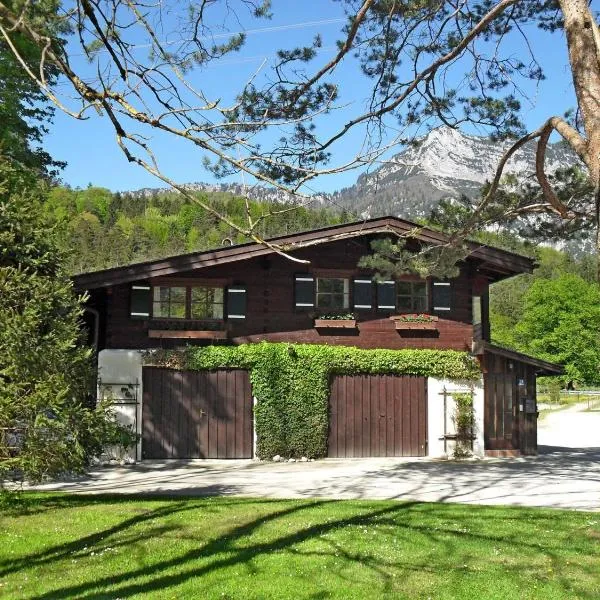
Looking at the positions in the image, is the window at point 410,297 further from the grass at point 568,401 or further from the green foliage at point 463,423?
the grass at point 568,401

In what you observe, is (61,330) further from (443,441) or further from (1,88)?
(443,441)

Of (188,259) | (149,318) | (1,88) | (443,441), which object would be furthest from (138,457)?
(1,88)

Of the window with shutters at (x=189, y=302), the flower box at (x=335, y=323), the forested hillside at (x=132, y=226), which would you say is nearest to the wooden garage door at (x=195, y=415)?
the window with shutters at (x=189, y=302)

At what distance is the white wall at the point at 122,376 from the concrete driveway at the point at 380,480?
1.29 m

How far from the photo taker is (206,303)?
1786 centimetres

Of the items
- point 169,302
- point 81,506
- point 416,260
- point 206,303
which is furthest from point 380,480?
point 169,302

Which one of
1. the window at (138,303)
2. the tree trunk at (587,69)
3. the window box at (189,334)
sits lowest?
the window box at (189,334)

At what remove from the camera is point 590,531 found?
905 centimetres

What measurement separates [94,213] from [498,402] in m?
140

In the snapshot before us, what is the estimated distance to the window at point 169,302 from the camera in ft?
57.8

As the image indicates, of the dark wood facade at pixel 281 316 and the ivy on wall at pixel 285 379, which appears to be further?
the dark wood facade at pixel 281 316

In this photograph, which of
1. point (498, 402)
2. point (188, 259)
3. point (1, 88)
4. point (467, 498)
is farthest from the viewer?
point (498, 402)

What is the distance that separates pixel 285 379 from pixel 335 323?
191cm

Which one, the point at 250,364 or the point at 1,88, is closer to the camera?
the point at 1,88
